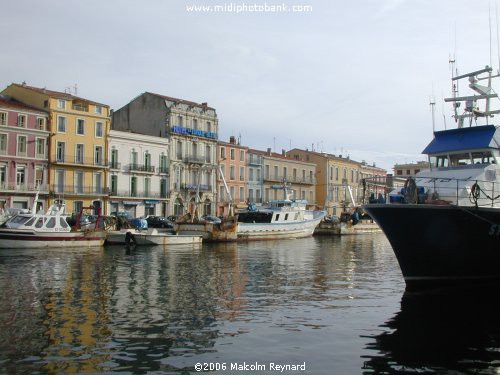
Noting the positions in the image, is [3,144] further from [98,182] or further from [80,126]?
[98,182]

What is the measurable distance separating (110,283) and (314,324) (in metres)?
10.1

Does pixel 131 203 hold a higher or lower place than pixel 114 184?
lower

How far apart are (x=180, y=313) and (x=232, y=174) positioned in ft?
214

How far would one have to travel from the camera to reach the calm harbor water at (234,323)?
38.7 ft

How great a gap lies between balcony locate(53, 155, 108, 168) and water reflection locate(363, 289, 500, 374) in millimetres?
48767

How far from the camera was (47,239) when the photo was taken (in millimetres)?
37656

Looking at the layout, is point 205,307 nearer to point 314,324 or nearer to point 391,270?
point 314,324

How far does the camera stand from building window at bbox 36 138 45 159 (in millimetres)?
58688

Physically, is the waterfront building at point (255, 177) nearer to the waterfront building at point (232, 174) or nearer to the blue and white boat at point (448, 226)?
the waterfront building at point (232, 174)

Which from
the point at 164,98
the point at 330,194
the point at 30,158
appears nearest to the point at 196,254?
the point at 30,158

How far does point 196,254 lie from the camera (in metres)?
36.5

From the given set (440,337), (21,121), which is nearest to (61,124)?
(21,121)

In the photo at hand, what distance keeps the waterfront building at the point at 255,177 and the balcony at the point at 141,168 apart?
63.1 feet

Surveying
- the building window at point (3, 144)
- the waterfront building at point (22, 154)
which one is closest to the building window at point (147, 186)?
the waterfront building at point (22, 154)
